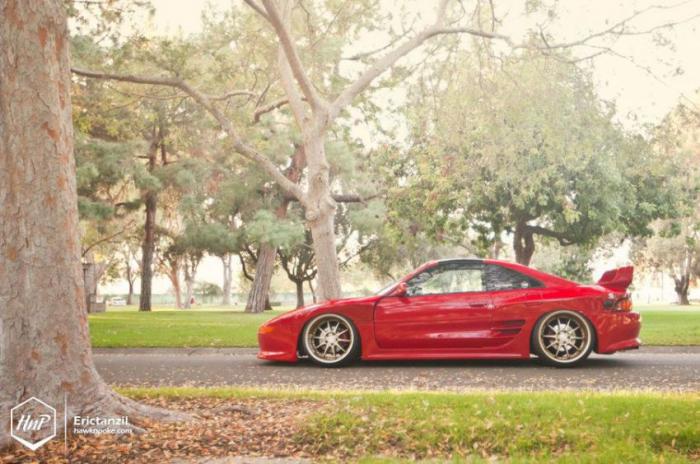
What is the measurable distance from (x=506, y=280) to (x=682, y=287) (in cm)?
5548

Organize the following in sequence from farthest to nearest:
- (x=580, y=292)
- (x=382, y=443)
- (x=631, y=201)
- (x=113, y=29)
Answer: (x=631, y=201)
(x=113, y=29)
(x=580, y=292)
(x=382, y=443)

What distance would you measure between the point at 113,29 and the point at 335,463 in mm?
15048

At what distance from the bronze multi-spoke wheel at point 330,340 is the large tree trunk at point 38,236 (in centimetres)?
460

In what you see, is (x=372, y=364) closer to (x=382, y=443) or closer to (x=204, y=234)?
(x=382, y=443)

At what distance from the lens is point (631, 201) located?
28188mm

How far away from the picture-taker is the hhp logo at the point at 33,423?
200 inches

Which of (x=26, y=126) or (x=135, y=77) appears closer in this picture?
(x=26, y=126)

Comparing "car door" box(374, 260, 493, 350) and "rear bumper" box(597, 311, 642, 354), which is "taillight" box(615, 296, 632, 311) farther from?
"car door" box(374, 260, 493, 350)

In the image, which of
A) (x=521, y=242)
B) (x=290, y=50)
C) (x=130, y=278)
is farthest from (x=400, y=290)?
(x=130, y=278)

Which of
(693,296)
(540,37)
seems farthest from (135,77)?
(693,296)

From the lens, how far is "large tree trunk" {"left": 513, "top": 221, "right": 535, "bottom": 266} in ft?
101

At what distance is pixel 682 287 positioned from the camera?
194ft

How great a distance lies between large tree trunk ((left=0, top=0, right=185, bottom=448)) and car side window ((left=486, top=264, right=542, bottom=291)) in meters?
5.83

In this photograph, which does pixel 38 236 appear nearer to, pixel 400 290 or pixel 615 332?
pixel 400 290
